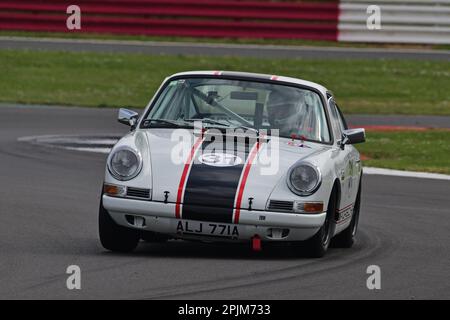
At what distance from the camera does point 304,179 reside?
8.55 meters

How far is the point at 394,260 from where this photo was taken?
8.82m

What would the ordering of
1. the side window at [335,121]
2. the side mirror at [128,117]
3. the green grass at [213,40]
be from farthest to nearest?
1. the green grass at [213,40]
2. the side window at [335,121]
3. the side mirror at [128,117]

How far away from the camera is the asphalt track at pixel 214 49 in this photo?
87.0 feet

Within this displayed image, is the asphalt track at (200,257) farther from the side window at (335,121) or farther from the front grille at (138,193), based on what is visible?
the side window at (335,121)

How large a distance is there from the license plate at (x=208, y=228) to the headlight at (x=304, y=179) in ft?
1.66

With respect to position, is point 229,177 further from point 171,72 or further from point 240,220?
point 171,72

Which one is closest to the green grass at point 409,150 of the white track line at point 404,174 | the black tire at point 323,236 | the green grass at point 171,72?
the white track line at point 404,174

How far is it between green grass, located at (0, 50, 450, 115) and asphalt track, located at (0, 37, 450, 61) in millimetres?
592

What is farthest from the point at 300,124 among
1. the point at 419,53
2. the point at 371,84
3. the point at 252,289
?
the point at 419,53

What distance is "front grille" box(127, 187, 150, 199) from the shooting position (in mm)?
8422

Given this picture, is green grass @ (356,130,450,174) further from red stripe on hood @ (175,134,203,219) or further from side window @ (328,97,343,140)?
red stripe on hood @ (175,134,203,219)

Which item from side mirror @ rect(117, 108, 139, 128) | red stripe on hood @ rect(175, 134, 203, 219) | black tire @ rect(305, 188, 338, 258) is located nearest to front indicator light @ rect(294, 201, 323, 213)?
black tire @ rect(305, 188, 338, 258)
